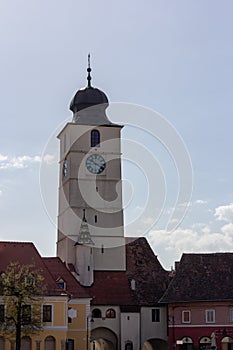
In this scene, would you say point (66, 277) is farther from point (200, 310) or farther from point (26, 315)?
point (200, 310)

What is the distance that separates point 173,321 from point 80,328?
963 centimetres

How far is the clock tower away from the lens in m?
85.4

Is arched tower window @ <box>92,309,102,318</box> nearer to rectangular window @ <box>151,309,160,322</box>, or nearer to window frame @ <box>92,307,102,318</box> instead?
window frame @ <box>92,307,102,318</box>

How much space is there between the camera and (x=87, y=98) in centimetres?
9144

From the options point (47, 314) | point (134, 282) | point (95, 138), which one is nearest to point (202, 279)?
point (134, 282)

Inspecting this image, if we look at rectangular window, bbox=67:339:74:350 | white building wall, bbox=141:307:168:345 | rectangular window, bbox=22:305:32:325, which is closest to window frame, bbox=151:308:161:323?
white building wall, bbox=141:307:168:345

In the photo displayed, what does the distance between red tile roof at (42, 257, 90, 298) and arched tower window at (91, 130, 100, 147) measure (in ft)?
62.8

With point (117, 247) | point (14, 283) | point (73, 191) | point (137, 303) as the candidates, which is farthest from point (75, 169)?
point (14, 283)

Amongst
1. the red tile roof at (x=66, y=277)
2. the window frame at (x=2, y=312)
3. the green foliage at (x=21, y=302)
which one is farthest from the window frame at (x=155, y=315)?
the window frame at (x=2, y=312)

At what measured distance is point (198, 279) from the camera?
7600 centimetres

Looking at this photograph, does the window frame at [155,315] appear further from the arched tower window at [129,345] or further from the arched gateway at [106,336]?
the arched gateway at [106,336]

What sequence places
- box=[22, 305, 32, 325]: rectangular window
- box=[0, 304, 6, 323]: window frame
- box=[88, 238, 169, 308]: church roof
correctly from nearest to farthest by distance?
box=[22, 305, 32, 325]: rectangular window, box=[0, 304, 6, 323]: window frame, box=[88, 238, 169, 308]: church roof

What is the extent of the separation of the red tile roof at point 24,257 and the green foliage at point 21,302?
439 cm

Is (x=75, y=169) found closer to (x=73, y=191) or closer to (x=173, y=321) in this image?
(x=73, y=191)
